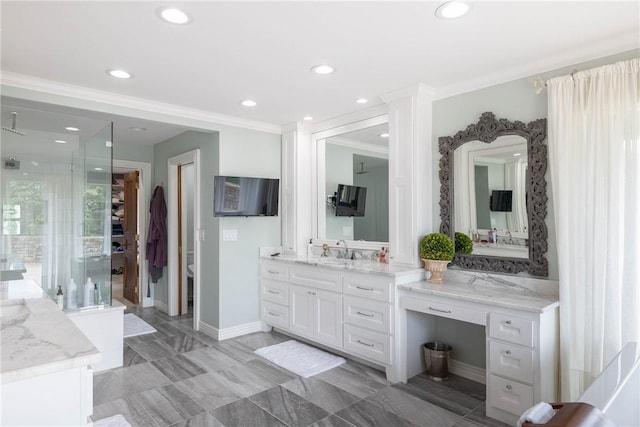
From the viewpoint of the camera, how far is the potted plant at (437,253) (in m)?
3.12

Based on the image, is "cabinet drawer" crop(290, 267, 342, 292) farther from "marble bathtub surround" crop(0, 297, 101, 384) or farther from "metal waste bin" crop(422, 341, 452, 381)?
"marble bathtub surround" crop(0, 297, 101, 384)

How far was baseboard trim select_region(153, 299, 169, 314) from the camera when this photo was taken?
5.38 m

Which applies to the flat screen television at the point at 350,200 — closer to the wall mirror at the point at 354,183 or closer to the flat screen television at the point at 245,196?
the wall mirror at the point at 354,183

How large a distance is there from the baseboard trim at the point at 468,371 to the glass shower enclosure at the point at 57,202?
310 centimetres

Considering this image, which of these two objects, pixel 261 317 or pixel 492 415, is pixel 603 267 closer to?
pixel 492 415

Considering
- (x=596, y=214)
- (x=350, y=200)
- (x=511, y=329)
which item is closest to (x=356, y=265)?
(x=350, y=200)

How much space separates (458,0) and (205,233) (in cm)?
344

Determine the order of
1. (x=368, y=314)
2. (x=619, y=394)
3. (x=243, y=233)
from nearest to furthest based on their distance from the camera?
(x=619, y=394) → (x=368, y=314) → (x=243, y=233)

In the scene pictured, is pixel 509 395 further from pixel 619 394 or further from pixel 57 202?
pixel 57 202

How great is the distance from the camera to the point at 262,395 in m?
2.92

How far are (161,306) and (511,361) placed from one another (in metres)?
4.63

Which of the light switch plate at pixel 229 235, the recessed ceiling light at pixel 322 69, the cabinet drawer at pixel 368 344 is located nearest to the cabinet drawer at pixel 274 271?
the light switch plate at pixel 229 235

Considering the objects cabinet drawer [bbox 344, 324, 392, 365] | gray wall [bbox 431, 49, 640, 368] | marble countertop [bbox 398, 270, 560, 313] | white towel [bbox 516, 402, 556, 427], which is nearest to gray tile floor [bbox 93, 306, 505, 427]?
cabinet drawer [bbox 344, 324, 392, 365]

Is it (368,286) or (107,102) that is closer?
(368,286)
